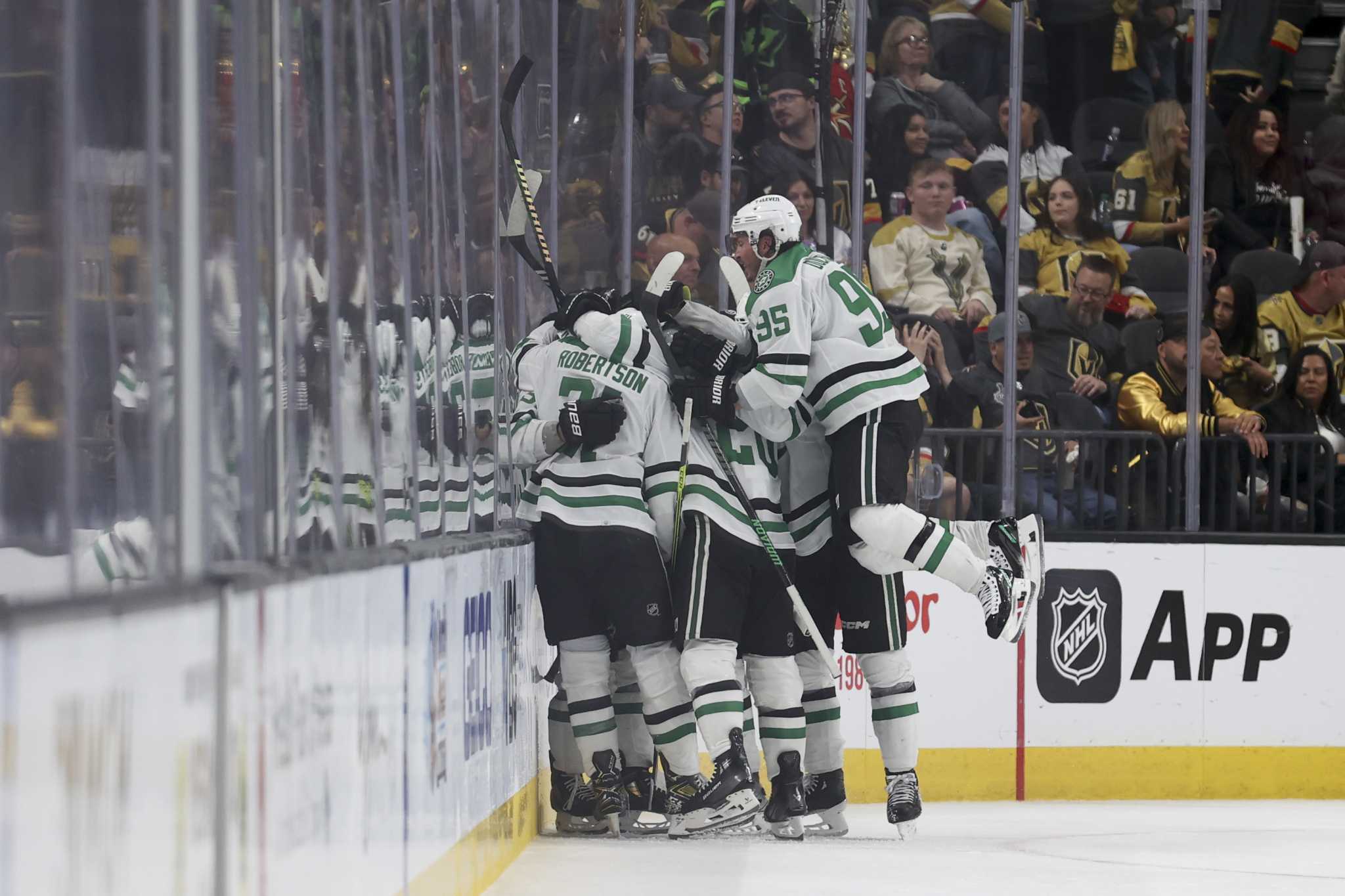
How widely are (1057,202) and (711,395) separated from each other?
10.5 ft

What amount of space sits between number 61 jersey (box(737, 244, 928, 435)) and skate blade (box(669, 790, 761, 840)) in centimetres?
93

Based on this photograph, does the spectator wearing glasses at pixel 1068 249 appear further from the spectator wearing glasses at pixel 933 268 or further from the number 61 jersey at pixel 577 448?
the number 61 jersey at pixel 577 448

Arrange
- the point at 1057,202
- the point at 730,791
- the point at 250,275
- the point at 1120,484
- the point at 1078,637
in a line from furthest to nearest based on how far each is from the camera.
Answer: the point at 1057,202
the point at 1120,484
the point at 1078,637
the point at 730,791
the point at 250,275

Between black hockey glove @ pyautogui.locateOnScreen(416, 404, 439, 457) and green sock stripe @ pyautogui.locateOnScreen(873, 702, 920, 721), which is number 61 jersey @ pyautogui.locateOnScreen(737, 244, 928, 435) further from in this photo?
black hockey glove @ pyautogui.locateOnScreen(416, 404, 439, 457)

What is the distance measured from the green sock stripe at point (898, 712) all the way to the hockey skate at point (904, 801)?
5.5 inches

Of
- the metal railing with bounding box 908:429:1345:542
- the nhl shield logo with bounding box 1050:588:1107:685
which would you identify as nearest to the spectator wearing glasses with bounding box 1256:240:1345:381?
the metal railing with bounding box 908:429:1345:542

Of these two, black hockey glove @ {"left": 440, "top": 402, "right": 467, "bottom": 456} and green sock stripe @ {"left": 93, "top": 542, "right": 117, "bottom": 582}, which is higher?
black hockey glove @ {"left": 440, "top": 402, "right": 467, "bottom": 456}

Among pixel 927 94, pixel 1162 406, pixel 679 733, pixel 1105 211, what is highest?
pixel 927 94

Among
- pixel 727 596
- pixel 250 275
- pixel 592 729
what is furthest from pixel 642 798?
pixel 250 275

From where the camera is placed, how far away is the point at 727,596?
14.3ft

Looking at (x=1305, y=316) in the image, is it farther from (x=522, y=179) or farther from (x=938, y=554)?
(x=522, y=179)

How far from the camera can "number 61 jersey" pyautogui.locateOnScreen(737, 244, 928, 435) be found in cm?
434

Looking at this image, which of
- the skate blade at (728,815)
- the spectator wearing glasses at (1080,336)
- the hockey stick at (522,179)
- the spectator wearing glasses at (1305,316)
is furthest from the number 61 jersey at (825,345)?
the spectator wearing glasses at (1305,316)

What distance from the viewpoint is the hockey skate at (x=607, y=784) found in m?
4.39
